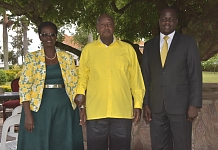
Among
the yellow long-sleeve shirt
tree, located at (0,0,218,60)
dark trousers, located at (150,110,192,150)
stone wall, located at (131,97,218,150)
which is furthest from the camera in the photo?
tree, located at (0,0,218,60)

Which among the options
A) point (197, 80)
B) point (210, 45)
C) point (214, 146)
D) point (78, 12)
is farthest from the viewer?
point (78, 12)

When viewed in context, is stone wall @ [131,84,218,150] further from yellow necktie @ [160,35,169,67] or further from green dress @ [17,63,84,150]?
green dress @ [17,63,84,150]

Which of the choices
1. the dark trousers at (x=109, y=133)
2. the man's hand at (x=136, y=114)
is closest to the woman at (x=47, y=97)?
the dark trousers at (x=109, y=133)

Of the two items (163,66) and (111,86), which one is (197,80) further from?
(111,86)

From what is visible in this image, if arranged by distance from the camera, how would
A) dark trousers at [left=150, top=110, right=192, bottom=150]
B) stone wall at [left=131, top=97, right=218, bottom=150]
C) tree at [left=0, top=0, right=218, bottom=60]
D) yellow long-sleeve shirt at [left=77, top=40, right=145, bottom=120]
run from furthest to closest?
tree at [left=0, top=0, right=218, bottom=60], stone wall at [left=131, top=97, right=218, bottom=150], dark trousers at [left=150, top=110, right=192, bottom=150], yellow long-sleeve shirt at [left=77, top=40, right=145, bottom=120]

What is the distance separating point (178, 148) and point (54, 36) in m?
1.76

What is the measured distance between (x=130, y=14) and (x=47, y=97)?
5.64m

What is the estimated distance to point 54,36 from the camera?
3.37 meters

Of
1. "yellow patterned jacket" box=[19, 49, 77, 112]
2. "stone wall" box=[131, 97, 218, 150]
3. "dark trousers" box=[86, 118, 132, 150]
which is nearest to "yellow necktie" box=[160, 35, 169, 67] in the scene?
"dark trousers" box=[86, 118, 132, 150]

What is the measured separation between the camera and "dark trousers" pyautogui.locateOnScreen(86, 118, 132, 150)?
3.12m

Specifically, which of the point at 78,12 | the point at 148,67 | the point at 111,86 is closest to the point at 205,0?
the point at 78,12

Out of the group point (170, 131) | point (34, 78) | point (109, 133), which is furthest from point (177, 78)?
point (34, 78)

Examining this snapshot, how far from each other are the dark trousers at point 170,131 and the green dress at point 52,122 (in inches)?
35.9

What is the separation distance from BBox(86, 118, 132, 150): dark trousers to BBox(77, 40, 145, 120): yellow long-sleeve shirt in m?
0.07
